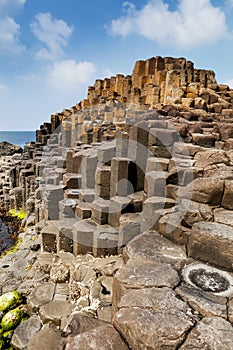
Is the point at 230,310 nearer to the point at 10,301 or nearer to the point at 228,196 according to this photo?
the point at 228,196

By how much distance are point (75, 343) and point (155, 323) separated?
74 centimetres

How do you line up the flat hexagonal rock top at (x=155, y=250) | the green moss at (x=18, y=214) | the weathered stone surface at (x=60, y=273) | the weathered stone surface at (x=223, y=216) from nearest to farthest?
the flat hexagonal rock top at (x=155, y=250)
the weathered stone surface at (x=223, y=216)
the weathered stone surface at (x=60, y=273)
the green moss at (x=18, y=214)

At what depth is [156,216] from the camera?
3.99 metres

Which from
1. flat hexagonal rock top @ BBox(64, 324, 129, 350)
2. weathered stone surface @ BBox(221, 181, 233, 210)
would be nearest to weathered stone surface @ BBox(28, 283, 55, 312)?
flat hexagonal rock top @ BBox(64, 324, 129, 350)

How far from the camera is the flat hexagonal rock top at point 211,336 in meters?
1.79

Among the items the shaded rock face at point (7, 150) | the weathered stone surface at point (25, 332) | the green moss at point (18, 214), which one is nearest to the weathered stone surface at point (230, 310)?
the weathered stone surface at point (25, 332)

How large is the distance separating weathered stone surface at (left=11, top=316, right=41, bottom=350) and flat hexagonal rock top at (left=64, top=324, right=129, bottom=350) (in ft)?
9.02

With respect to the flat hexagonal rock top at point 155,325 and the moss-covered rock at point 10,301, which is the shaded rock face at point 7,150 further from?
the flat hexagonal rock top at point 155,325

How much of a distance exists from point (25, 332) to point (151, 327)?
3.56m

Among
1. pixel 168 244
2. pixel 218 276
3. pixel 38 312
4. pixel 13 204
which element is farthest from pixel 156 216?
pixel 13 204

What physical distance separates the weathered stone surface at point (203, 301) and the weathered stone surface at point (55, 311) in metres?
2.44

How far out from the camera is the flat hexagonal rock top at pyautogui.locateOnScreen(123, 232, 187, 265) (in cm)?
312

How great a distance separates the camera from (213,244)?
2.96 metres

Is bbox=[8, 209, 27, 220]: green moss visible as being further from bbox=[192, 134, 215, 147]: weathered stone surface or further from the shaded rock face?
the shaded rock face
